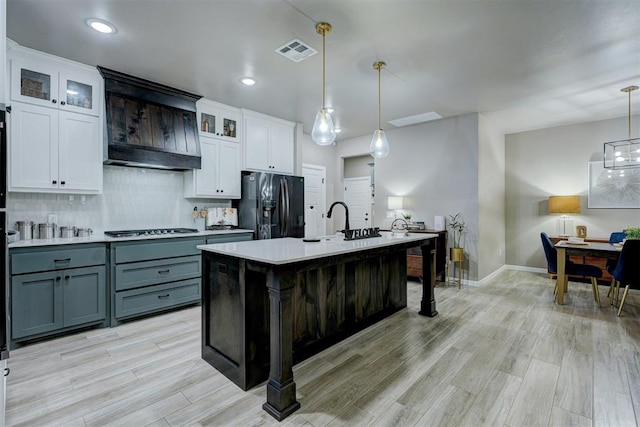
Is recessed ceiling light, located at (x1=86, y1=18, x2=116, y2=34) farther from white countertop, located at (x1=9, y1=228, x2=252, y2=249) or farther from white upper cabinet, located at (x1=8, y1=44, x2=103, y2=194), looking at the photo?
white countertop, located at (x1=9, y1=228, x2=252, y2=249)

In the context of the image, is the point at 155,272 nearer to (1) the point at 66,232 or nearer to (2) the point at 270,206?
(1) the point at 66,232

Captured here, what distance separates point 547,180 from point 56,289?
736cm

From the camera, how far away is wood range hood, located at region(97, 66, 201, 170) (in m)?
3.34

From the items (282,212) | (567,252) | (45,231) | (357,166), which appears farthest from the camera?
(357,166)

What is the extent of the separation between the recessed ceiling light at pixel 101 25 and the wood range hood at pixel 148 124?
2.74 ft

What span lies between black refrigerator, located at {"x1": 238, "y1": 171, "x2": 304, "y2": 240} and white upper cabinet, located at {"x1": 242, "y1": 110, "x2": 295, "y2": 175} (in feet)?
1.03

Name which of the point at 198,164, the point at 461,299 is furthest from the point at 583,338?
the point at 198,164

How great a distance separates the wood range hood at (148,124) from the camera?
3342 mm

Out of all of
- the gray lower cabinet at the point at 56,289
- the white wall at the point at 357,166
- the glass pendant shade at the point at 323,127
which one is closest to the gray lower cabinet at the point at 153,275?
the gray lower cabinet at the point at 56,289

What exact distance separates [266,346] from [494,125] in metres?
5.38

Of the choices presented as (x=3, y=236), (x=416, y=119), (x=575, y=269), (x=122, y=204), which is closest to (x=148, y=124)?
(x=122, y=204)

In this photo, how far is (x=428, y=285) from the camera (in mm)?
3533

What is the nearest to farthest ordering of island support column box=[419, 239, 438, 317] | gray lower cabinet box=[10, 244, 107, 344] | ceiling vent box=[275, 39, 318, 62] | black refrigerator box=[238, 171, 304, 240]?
1. gray lower cabinet box=[10, 244, 107, 344]
2. ceiling vent box=[275, 39, 318, 62]
3. island support column box=[419, 239, 438, 317]
4. black refrigerator box=[238, 171, 304, 240]

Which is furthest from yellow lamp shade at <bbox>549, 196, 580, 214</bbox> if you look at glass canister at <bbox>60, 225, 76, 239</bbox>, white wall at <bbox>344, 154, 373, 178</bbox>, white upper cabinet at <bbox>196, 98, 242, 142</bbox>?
glass canister at <bbox>60, 225, 76, 239</bbox>
